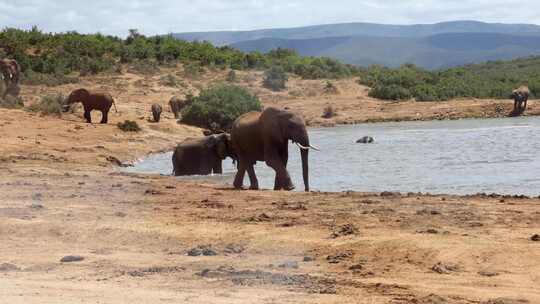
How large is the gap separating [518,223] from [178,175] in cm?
1050

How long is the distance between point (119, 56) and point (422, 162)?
28484mm

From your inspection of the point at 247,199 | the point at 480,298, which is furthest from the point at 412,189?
the point at 480,298

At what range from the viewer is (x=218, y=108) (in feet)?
111

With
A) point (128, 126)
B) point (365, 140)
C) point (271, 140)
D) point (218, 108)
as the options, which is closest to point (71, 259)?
point (271, 140)

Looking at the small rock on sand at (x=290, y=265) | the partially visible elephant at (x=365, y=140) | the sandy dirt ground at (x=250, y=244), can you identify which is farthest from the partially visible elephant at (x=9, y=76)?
the small rock on sand at (x=290, y=265)

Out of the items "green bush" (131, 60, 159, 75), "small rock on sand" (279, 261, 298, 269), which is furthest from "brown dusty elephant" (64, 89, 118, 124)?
"small rock on sand" (279, 261, 298, 269)

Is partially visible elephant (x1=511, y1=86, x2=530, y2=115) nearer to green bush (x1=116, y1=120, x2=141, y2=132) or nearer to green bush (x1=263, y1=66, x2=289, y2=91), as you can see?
green bush (x1=263, y1=66, x2=289, y2=91)

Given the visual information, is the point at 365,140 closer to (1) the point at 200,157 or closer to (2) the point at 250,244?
(1) the point at 200,157

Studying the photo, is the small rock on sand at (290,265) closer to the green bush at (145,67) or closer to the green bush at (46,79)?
the green bush at (46,79)

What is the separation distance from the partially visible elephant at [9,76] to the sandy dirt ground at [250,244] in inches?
579

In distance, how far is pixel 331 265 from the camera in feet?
29.9

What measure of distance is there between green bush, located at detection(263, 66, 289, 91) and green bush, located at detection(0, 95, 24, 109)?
16.8 m

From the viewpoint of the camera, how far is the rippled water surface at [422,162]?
17828 mm

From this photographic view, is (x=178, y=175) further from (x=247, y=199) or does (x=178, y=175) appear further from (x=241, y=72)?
(x=241, y=72)
